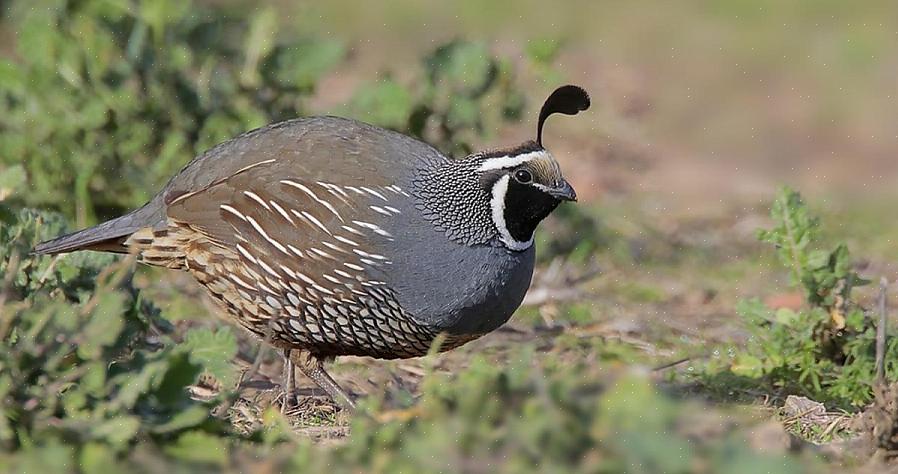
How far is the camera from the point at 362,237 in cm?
497

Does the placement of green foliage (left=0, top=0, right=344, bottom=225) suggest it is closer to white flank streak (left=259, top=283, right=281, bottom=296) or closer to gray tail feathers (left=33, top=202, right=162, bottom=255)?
gray tail feathers (left=33, top=202, right=162, bottom=255)

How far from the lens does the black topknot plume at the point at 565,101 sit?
5172mm

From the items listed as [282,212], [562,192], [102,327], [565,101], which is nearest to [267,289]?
[282,212]

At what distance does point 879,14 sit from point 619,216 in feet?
19.0

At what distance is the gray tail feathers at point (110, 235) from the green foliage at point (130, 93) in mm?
1829

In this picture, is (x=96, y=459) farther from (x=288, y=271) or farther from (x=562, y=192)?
(x=562, y=192)

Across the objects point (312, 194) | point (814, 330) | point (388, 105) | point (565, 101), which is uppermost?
point (388, 105)

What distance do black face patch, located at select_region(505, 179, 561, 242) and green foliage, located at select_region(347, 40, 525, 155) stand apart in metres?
2.24

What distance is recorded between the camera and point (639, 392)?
2855mm

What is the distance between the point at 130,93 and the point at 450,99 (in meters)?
1.65

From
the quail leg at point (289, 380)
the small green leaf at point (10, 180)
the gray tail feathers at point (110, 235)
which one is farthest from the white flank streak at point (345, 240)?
the small green leaf at point (10, 180)

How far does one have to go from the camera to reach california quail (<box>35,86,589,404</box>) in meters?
4.95

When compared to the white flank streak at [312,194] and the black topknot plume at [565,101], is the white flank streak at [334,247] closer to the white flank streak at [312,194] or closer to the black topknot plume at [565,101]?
the white flank streak at [312,194]

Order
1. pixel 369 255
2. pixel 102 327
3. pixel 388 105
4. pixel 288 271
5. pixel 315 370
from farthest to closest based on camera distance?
pixel 388 105
pixel 315 370
pixel 288 271
pixel 369 255
pixel 102 327
